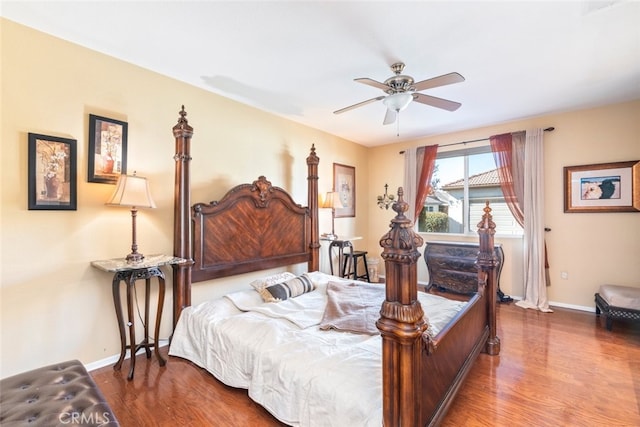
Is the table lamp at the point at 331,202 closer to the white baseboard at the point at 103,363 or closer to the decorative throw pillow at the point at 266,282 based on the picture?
the decorative throw pillow at the point at 266,282

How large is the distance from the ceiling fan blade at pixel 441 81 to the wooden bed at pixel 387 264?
1225 millimetres

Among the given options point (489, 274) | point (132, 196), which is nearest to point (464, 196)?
point (489, 274)

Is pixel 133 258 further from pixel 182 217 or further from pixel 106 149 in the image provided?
pixel 106 149

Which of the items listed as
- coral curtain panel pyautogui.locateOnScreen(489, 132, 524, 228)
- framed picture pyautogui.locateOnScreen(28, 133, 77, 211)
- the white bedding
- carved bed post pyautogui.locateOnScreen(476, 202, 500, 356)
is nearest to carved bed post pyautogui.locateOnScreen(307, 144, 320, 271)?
the white bedding

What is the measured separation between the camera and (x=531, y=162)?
4.16 meters

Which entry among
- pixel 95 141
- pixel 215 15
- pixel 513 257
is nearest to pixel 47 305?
pixel 95 141

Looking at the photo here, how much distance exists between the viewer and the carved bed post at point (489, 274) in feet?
8.91

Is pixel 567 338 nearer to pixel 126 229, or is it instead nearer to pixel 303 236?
pixel 303 236

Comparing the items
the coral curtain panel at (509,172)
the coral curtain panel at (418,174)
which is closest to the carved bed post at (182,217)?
the coral curtain panel at (418,174)

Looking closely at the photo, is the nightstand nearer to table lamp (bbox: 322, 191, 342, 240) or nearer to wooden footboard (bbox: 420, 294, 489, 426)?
wooden footboard (bbox: 420, 294, 489, 426)

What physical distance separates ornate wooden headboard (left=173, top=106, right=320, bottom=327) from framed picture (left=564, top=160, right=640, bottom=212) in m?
3.58

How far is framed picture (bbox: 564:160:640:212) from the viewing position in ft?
11.8

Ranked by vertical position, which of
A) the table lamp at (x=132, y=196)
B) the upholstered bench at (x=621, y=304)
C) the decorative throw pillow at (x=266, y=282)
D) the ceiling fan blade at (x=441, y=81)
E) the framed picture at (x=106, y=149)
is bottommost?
the upholstered bench at (x=621, y=304)

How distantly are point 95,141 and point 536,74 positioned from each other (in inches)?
166
